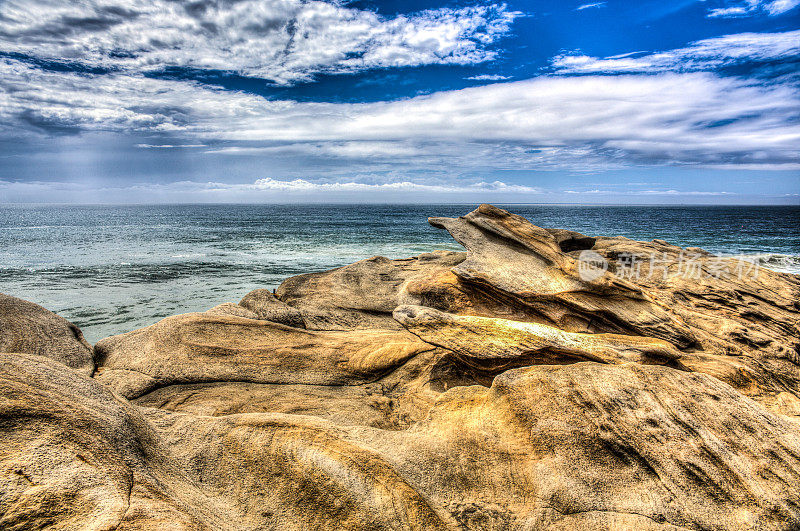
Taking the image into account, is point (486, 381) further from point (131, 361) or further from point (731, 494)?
point (131, 361)

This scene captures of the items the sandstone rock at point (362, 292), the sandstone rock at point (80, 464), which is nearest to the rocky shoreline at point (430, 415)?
the sandstone rock at point (80, 464)

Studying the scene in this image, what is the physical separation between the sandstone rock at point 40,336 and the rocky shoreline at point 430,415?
4 cm

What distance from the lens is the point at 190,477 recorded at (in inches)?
131

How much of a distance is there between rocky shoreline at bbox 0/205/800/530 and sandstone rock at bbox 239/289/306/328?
1.5 inches

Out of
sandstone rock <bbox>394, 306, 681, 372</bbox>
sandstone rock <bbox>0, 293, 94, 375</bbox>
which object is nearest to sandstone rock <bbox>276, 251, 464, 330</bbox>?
sandstone rock <bbox>394, 306, 681, 372</bbox>

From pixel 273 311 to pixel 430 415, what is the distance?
161 inches

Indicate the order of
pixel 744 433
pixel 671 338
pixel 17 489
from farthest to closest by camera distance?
pixel 671 338 → pixel 744 433 → pixel 17 489

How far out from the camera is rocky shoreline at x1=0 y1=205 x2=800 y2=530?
9.40 ft

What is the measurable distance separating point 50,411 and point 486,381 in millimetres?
4708

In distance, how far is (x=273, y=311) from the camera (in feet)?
24.7

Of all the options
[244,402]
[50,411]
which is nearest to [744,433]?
[244,402]

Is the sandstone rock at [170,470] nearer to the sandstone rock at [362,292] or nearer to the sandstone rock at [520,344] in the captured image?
the sandstone rock at [520,344]

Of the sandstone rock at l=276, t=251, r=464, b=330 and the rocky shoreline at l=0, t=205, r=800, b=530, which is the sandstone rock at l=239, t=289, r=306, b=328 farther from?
the sandstone rock at l=276, t=251, r=464, b=330

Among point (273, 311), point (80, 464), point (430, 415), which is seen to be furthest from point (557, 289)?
point (80, 464)
